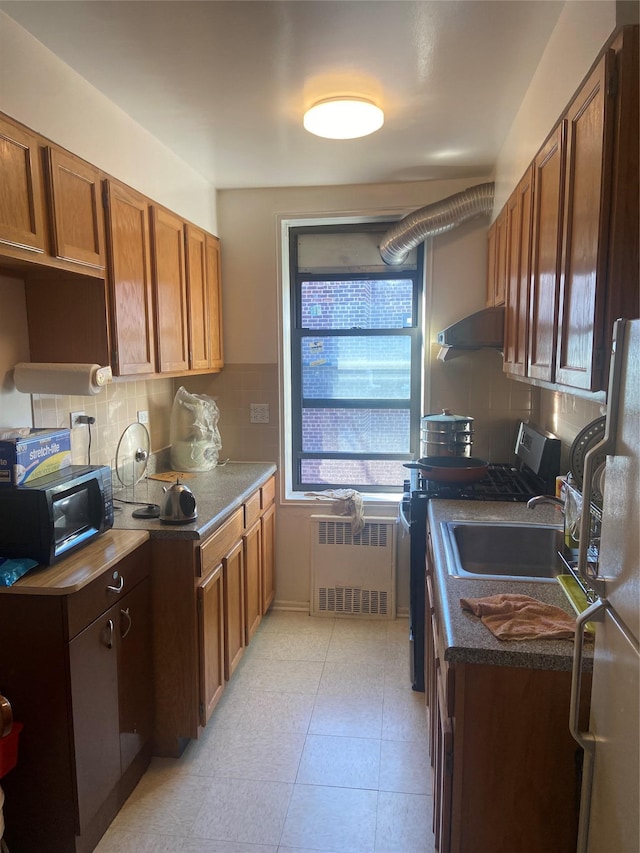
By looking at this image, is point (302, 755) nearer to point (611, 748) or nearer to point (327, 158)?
point (611, 748)

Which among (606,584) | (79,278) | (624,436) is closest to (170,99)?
(79,278)

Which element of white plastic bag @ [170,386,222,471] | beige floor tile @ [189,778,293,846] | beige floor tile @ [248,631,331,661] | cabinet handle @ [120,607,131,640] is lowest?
beige floor tile @ [189,778,293,846]

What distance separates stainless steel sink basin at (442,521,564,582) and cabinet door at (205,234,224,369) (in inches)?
71.7

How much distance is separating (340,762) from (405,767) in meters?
0.26

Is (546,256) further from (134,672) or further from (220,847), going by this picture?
(220,847)

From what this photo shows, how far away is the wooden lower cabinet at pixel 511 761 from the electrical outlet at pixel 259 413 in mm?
2331

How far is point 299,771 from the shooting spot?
2.15 metres

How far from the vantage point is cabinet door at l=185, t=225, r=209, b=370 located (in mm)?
2955

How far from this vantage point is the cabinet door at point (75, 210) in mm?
1822

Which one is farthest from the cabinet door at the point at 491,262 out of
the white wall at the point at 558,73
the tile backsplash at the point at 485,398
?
the white wall at the point at 558,73

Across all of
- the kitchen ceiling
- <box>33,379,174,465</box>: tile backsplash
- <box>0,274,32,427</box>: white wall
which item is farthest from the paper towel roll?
the kitchen ceiling

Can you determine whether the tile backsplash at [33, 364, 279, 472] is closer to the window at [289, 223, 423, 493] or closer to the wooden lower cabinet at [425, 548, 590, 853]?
the window at [289, 223, 423, 493]

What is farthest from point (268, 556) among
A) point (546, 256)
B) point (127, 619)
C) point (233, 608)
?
point (546, 256)

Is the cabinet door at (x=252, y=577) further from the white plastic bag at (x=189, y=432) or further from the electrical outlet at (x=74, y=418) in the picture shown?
the electrical outlet at (x=74, y=418)
